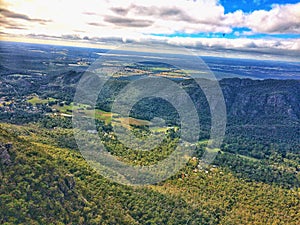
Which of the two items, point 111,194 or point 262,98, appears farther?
point 262,98

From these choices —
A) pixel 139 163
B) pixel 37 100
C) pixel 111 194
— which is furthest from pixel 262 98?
pixel 111 194

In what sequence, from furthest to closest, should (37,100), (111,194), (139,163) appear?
1. (37,100)
2. (139,163)
3. (111,194)

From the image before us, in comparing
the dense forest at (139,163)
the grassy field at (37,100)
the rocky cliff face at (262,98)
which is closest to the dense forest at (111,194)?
the dense forest at (139,163)

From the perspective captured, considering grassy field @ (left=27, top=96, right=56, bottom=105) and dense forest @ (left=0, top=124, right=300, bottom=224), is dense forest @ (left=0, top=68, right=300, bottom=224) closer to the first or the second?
dense forest @ (left=0, top=124, right=300, bottom=224)

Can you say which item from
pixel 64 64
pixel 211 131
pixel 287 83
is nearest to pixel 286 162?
pixel 211 131

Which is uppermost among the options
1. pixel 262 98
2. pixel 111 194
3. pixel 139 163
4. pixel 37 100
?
pixel 262 98

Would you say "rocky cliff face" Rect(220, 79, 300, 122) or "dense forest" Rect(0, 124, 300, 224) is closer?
"dense forest" Rect(0, 124, 300, 224)

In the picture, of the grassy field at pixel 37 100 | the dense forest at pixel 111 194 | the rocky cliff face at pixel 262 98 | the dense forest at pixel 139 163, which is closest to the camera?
the dense forest at pixel 111 194

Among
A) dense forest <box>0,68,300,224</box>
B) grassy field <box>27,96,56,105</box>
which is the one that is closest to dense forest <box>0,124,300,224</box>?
dense forest <box>0,68,300,224</box>

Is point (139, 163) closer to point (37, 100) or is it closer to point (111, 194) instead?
point (111, 194)

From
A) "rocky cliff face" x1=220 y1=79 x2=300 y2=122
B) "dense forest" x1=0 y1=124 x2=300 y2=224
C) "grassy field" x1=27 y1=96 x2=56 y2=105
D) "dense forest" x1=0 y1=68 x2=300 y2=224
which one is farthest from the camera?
"rocky cliff face" x1=220 y1=79 x2=300 y2=122

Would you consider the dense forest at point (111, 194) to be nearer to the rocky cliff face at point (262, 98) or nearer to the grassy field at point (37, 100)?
the grassy field at point (37, 100)

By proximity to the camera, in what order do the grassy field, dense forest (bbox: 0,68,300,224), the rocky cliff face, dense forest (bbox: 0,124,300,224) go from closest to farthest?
1. dense forest (bbox: 0,124,300,224)
2. dense forest (bbox: 0,68,300,224)
3. the grassy field
4. the rocky cliff face

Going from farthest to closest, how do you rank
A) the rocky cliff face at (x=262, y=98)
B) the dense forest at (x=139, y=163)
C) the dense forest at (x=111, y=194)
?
1. the rocky cliff face at (x=262, y=98)
2. the dense forest at (x=139, y=163)
3. the dense forest at (x=111, y=194)
